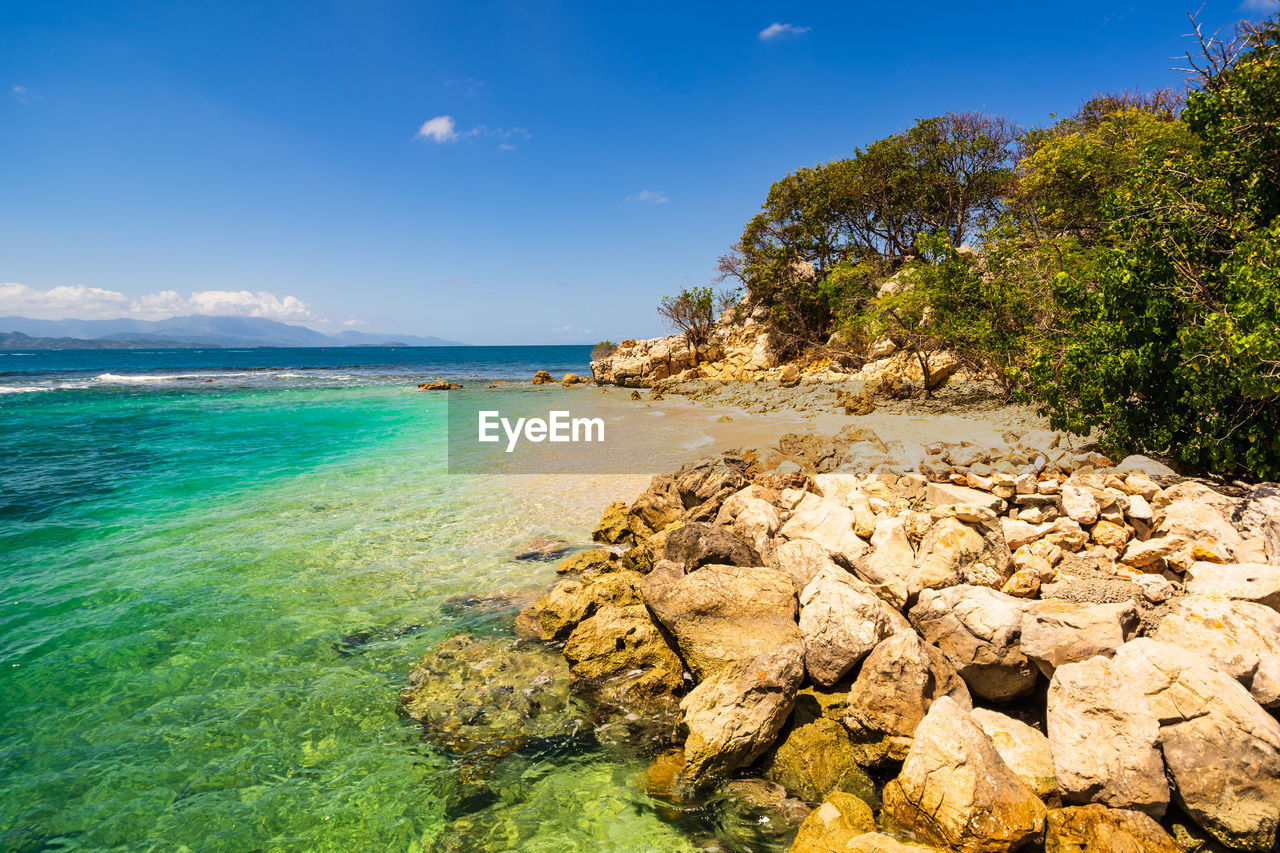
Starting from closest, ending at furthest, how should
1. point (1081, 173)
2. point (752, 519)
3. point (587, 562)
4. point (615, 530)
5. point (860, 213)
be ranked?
point (752, 519) < point (587, 562) < point (615, 530) < point (1081, 173) < point (860, 213)

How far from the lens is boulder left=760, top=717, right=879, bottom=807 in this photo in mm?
4500

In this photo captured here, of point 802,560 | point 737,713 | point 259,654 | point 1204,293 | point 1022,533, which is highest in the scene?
point 1204,293

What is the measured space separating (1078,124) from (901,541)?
35.5 metres

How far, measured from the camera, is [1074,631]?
15.3 feet

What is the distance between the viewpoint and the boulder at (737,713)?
15.1ft

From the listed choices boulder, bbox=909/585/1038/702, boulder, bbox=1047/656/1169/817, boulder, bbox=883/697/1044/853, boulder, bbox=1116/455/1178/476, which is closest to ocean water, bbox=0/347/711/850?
boulder, bbox=883/697/1044/853

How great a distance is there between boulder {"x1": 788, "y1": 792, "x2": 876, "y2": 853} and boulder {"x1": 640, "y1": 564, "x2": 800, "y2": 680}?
1.62 meters

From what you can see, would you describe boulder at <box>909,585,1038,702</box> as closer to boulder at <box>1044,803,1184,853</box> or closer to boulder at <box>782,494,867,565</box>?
boulder at <box>1044,803,1184,853</box>

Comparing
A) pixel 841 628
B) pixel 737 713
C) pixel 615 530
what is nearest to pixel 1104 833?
pixel 841 628

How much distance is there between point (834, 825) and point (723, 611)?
2.47 metres

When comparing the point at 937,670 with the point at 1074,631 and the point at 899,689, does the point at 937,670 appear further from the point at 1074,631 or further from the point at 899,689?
the point at 1074,631

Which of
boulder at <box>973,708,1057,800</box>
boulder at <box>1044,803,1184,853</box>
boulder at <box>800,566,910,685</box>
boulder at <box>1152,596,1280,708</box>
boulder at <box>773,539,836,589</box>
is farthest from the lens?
boulder at <box>773,539,836,589</box>

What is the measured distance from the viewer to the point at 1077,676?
4.19 m

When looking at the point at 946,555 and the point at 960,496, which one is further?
the point at 960,496
